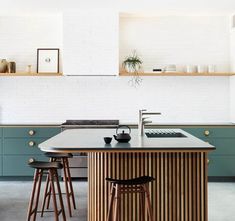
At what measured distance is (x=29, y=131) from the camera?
227 inches

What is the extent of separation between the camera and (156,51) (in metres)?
6.42

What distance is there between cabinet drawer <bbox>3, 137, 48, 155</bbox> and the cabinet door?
1248mm

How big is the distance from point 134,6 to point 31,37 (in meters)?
1.94

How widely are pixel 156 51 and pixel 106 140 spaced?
3.60 meters

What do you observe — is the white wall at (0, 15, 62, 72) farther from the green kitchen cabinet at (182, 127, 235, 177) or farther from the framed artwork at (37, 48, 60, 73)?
the green kitchen cabinet at (182, 127, 235, 177)

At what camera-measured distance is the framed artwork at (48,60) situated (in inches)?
248

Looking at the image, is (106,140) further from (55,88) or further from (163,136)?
(55,88)

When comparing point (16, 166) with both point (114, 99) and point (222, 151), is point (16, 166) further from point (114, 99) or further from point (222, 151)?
point (222, 151)

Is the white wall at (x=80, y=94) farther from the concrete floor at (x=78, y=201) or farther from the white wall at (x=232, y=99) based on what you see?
the concrete floor at (x=78, y=201)

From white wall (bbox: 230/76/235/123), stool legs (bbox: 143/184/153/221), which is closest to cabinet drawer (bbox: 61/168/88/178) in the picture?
white wall (bbox: 230/76/235/123)

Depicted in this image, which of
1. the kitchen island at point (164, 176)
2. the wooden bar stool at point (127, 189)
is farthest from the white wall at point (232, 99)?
the wooden bar stool at point (127, 189)

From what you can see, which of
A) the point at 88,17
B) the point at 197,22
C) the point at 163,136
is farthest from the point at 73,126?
the point at 197,22

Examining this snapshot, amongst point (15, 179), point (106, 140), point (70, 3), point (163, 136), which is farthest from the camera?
point (15, 179)

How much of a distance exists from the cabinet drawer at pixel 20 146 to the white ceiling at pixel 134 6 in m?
2.09
